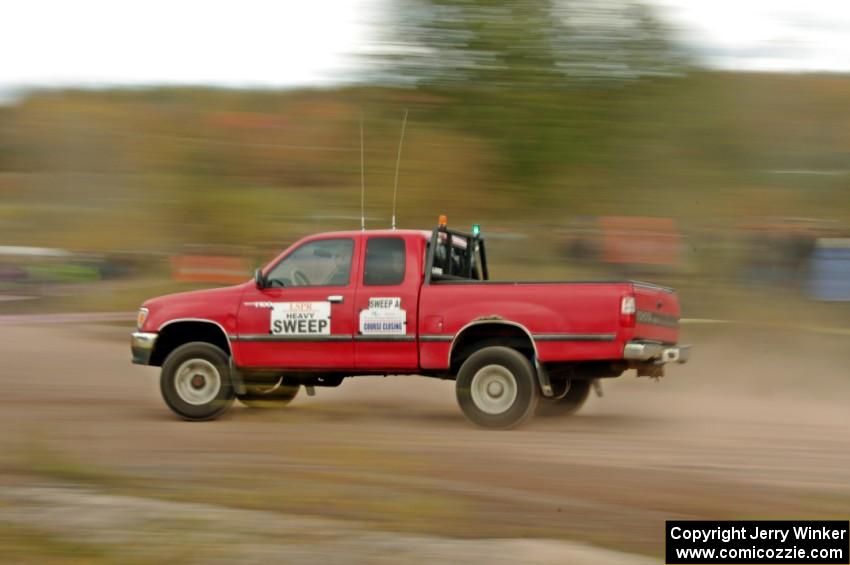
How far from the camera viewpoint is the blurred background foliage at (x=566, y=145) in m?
13.9

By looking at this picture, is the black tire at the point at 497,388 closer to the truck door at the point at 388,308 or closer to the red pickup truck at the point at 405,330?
the red pickup truck at the point at 405,330

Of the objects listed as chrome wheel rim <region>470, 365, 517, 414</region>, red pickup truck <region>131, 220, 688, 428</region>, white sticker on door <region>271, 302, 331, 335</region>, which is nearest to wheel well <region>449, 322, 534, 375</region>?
red pickup truck <region>131, 220, 688, 428</region>

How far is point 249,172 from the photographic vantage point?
2203 centimetres

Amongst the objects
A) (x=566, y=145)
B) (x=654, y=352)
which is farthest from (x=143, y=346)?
(x=566, y=145)

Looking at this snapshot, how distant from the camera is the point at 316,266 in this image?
10500mm

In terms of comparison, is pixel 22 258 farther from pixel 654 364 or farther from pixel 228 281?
pixel 654 364

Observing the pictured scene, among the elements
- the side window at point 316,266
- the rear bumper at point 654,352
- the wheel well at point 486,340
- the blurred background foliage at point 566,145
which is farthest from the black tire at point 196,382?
the blurred background foliage at point 566,145

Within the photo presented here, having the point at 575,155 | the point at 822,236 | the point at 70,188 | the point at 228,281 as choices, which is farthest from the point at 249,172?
the point at 70,188

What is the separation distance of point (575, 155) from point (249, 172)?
31.0 ft

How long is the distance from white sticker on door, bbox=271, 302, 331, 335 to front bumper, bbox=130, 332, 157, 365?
121cm

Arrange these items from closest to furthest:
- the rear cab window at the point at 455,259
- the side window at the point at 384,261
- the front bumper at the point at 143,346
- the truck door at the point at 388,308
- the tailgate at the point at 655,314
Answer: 1. the tailgate at the point at 655,314
2. the truck door at the point at 388,308
3. the side window at the point at 384,261
4. the rear cab window at the point at 455,259
5. the front bumper at the point at 143,346

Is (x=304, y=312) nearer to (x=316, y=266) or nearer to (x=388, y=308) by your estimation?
(x=316, y=266)

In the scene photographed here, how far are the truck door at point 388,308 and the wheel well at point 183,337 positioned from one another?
1431 mm

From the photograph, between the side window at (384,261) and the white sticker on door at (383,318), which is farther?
the side window at (384,261)
